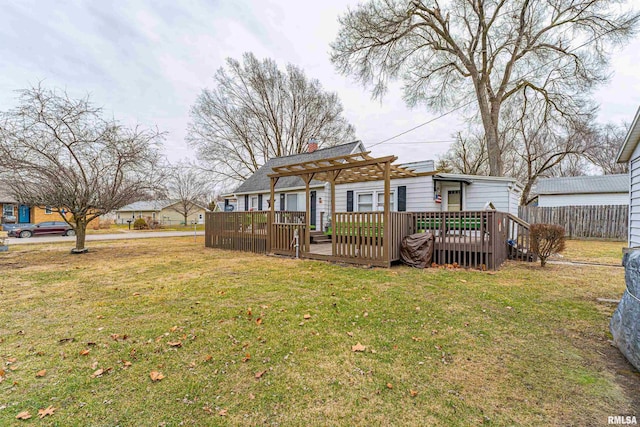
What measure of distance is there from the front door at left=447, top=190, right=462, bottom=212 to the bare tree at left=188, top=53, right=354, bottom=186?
55.5 ft

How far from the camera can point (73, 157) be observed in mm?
9742

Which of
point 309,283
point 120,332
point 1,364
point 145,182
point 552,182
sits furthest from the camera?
point 552,182

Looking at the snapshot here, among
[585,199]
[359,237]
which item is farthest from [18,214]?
[585,199]

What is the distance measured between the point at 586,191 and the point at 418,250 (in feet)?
60.3

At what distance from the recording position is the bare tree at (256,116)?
23156 mm

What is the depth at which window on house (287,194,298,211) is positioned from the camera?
14805 mm

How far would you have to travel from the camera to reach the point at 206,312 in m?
4.00

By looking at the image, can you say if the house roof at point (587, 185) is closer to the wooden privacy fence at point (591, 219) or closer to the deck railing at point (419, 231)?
the wooden privacy fence at point (591, 219)

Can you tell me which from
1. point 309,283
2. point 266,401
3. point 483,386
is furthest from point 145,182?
point 483,386

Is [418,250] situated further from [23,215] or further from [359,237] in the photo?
[23,215]

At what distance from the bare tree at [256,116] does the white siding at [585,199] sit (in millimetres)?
17008

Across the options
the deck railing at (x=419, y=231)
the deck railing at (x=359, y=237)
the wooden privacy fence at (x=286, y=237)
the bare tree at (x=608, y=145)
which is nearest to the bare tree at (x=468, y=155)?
the bare tree at (x=608, y=145)

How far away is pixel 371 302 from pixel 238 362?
2.36 metres

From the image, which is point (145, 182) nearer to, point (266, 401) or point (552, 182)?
point (266, 401)
